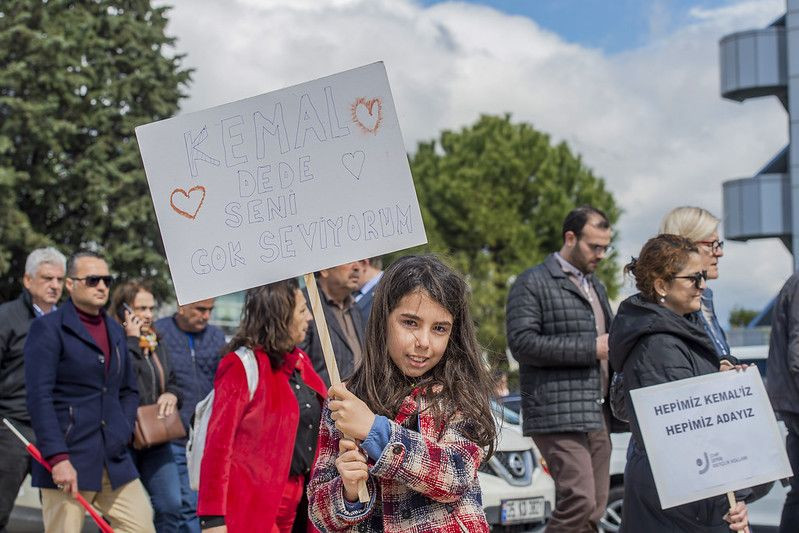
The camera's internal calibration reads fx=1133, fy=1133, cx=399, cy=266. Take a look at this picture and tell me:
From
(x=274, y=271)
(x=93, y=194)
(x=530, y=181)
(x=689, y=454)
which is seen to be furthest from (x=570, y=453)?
(x=530, y=181)

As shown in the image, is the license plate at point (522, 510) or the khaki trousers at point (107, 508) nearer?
the khaki trousers at point (107, 508)

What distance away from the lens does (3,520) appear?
673 centimetres

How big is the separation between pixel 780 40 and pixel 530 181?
10.0 metres

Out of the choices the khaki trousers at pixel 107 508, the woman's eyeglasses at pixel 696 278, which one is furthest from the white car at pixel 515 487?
the woman's eyeglasses at pixel 696 278

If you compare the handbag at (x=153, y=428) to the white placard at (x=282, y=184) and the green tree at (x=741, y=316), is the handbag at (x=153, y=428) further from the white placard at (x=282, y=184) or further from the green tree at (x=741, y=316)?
the green tree at (x=741, y=316)

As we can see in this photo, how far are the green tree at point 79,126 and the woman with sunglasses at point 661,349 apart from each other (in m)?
27.1

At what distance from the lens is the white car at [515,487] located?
8.35m

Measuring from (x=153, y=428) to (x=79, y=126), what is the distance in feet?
86.8

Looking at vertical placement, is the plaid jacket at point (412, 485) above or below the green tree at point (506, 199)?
above

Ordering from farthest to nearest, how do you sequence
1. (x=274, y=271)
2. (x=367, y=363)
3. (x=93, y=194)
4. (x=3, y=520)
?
(x=93, y=194) → (x=3, y=520) → (x=274, y=271) → (x=367, y=363)

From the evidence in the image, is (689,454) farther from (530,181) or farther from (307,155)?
(530,181)

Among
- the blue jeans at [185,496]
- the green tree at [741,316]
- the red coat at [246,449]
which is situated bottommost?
the green tree at [741,316]

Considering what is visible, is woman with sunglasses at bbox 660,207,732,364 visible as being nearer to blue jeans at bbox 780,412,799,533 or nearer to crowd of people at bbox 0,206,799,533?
crowd of people at bbox 0,206,799,533

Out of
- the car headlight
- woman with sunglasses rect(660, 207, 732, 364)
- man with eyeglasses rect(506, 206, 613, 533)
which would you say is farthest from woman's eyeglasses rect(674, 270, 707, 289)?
the car headlight
